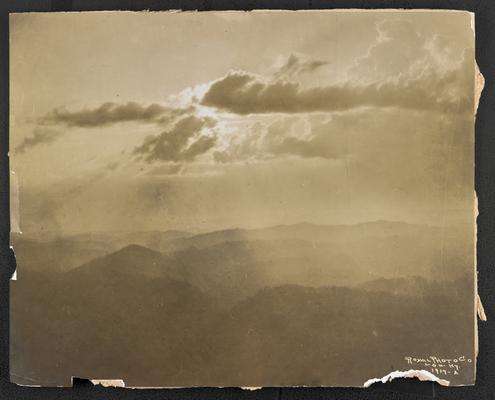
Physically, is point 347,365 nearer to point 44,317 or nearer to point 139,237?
point 139,237

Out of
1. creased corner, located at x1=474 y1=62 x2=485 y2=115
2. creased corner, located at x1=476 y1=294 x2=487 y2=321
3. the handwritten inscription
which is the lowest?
the handwritten inscription

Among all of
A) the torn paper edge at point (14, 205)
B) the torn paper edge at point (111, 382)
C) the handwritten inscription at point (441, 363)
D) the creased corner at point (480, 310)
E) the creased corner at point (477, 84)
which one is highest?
the creased corner at point (477, 84)

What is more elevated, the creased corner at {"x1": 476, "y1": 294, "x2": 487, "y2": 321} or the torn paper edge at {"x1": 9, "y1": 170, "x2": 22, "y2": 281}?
the torn paper edge at {"x1": 9, "y1": 170, "x2": 22, "y2": 281}

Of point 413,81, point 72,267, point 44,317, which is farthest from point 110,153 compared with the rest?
point 413,81

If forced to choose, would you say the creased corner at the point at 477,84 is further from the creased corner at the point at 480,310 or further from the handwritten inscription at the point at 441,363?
the handwritten inscription at the point at 441,363

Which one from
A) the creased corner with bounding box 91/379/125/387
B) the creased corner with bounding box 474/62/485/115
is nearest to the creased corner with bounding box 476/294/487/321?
the creased corner with bounding box 474/62/485/115

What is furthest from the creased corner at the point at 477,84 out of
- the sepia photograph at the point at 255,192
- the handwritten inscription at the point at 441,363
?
the handwritten inscription at the point at 441,363

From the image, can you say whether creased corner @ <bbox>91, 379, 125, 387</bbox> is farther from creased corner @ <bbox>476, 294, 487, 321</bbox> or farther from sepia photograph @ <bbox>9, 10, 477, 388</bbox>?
creased corner @ <bbox>476, 294, 487, 321</bbox>
